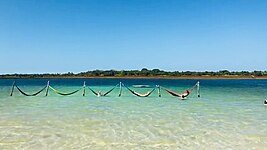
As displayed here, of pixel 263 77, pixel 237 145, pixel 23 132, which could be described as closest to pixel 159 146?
pixel 237 145

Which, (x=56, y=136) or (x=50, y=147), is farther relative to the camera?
(x=56, y=136)

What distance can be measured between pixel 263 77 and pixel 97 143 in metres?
122

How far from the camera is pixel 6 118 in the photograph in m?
11.8

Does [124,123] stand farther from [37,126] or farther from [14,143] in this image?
[14,143]

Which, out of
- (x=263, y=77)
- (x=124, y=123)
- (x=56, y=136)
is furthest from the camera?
(x=263, y=77)

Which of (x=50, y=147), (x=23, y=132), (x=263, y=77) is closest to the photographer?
(x=50, y=147)

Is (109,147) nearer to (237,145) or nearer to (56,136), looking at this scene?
(56,136)

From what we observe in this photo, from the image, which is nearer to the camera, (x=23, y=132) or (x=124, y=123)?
(x=23, y=132)

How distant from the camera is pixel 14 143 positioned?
24.9 ft

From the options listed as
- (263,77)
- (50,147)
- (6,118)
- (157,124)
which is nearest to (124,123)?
(157,124)

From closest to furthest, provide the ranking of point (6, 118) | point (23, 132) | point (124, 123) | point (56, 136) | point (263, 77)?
point (56, 136) → point (23, 132) → point (124, 123) → point (6, 118) → point (263, 77)

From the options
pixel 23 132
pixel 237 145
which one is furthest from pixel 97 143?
pixel 237 145

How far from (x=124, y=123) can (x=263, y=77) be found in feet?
390

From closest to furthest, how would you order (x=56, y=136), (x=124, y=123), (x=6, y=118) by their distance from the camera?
(x=56, y=136) < (x=124, y=123) < (x=6, y=118)
